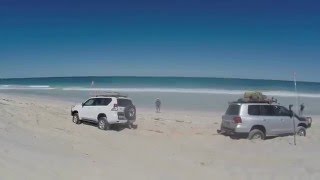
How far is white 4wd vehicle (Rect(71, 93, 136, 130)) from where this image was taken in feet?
62.6

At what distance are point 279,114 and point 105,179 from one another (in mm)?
11262

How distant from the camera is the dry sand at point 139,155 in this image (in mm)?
8953

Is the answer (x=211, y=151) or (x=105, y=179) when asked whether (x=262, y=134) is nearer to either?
(x=211, y=151)

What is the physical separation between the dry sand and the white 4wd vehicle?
5.60 ft

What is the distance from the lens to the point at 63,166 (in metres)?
8.97

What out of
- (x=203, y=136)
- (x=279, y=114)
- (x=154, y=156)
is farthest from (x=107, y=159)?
(x=279, y=114)

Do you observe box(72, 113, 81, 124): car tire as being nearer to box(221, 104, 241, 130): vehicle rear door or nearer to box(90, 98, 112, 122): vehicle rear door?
box(90, 98, 112, 122): vehicle rear door

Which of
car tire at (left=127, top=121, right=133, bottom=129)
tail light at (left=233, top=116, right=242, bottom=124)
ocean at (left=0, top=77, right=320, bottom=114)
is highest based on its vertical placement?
ocean at (left=0, top=77, right=320, bottom=114)

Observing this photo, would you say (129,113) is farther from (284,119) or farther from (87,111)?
(284,119)

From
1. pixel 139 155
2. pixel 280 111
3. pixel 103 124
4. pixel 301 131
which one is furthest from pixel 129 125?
pixel 139 155

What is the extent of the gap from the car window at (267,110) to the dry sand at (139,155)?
3.94 feet

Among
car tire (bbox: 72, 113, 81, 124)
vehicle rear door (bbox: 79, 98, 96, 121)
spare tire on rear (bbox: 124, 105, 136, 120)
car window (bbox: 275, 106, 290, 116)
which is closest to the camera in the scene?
car window (bbox: 275, 106, 290, 116)

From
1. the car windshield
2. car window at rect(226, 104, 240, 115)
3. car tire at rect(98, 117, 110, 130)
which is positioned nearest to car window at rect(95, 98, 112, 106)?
the car windshield

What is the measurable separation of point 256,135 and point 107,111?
21.9 feet
